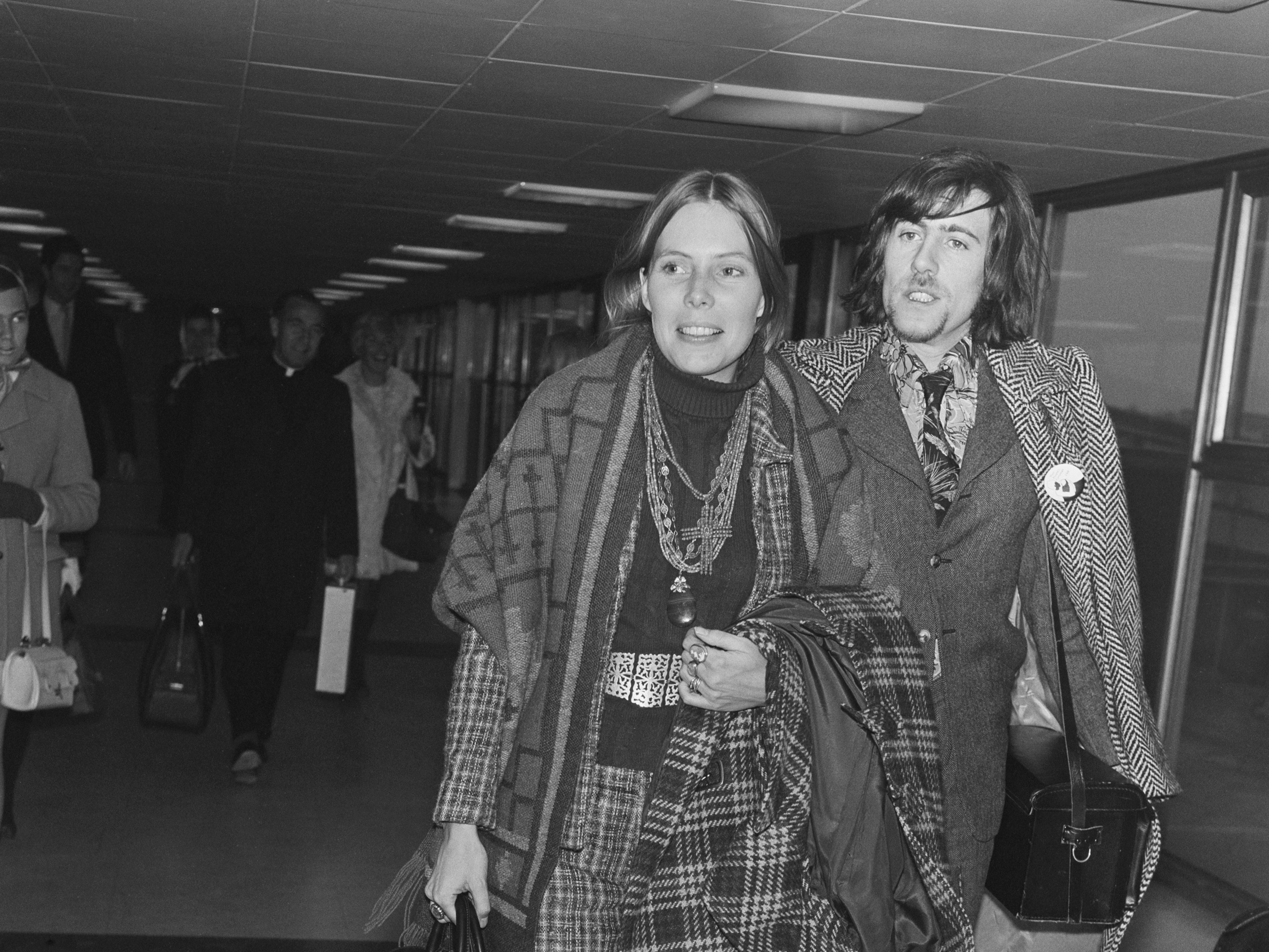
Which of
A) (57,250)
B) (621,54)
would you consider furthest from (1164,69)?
(57,250)

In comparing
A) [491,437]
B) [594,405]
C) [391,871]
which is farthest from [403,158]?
[491,437]

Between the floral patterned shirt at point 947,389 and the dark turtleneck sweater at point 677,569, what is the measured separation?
1.02 ft

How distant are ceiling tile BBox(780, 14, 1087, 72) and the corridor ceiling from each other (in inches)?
0.5

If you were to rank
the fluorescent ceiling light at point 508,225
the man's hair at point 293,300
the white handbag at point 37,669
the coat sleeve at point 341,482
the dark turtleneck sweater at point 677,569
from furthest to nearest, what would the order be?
1. the fluorescent ceiling light at point 508,225
2. the coat sleeve at point 341,482
3. the man's hair at point 293,300
4. the white handbag at point 37,669
5. the dark turtleneck sweater at point 677,569

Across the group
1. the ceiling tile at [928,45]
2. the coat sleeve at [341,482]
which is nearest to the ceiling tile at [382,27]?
the ceiling tile at [928,45]

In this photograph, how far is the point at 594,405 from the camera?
7.13 feet

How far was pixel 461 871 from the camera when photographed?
2.07 m

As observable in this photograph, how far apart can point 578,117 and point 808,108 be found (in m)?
1.10

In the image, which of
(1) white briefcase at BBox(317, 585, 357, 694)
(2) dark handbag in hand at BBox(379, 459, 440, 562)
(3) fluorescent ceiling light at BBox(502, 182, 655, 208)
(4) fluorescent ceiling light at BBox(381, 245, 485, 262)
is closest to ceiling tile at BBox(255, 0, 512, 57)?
(1) white briefcase at BBox(317, 585, 357, 694)

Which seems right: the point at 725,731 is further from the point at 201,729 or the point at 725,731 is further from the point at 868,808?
the point at 201,729

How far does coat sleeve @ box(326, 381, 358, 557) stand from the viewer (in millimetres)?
6191

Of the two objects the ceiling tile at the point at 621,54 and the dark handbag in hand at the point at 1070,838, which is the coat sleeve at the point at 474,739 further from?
the ceiling tile at the point at 621,54

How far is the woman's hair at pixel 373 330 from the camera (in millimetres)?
7500

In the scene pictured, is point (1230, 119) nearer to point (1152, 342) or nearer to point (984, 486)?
point (1152, 342)
